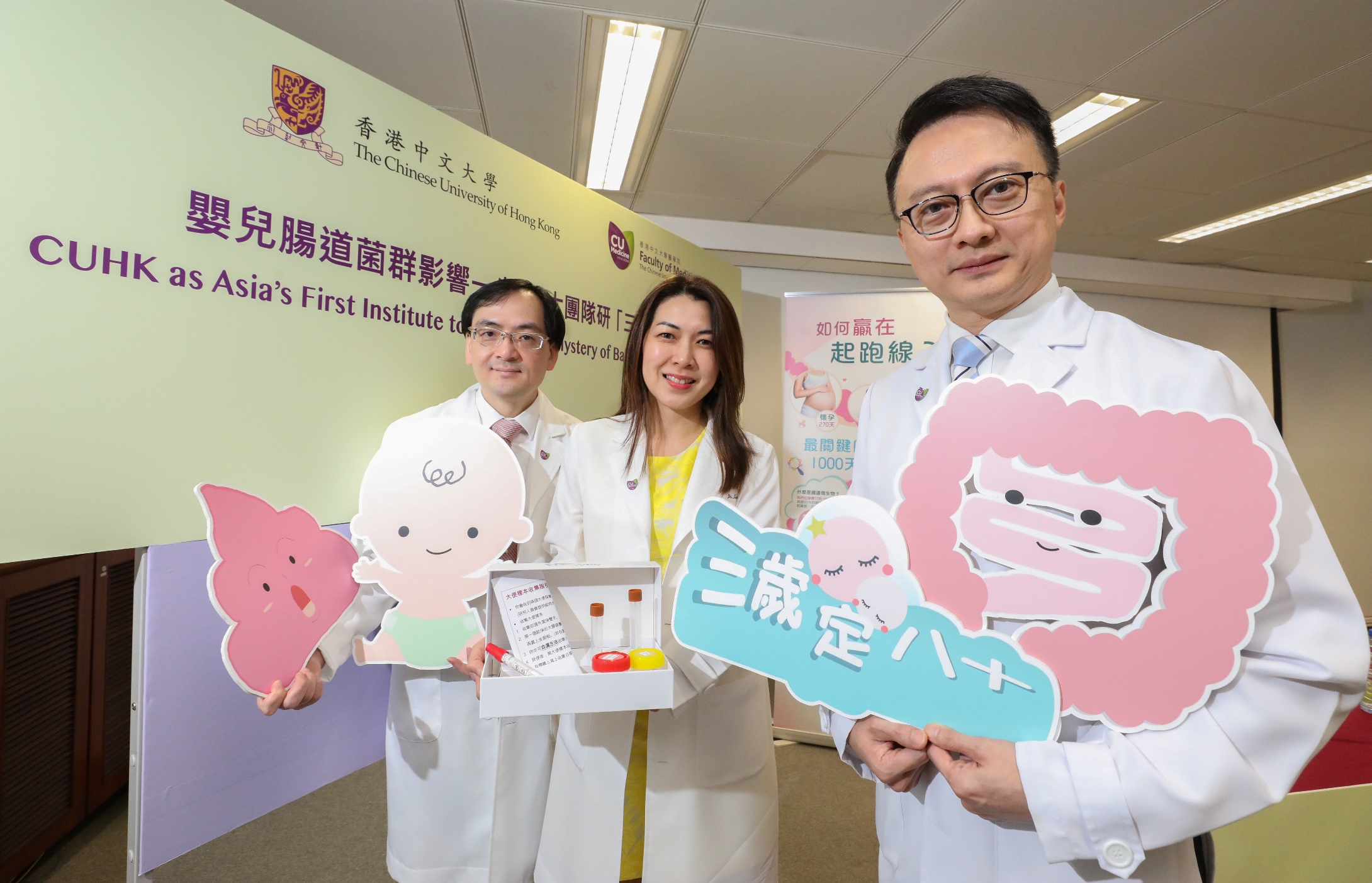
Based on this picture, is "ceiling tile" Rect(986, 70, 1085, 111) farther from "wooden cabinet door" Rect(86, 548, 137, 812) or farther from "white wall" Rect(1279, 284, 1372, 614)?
"white wall" Rect(1279, 284, 1372, 614)

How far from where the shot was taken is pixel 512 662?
1122mm

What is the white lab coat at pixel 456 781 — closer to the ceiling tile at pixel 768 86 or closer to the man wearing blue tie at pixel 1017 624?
the man wearing blue tie at pixel 1017 624

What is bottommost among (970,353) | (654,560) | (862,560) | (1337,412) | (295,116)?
(654,560)

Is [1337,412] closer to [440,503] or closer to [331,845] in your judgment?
[440,503]

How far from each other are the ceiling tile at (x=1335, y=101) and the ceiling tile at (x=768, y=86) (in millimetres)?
2236

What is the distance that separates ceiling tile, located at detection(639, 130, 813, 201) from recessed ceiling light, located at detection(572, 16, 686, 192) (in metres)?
0.15

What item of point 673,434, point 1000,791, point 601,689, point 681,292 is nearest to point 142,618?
point 601,689

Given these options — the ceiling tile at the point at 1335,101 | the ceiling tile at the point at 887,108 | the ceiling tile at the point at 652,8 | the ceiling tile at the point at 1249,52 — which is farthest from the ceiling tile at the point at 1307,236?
the ceiling tile at the point at 652,8

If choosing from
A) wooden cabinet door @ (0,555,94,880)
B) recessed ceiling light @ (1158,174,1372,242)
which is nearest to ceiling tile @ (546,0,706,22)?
wooden cabinet door @ (0,555,94,880)

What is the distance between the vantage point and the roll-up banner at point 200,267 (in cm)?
119

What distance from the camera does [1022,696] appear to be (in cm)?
81

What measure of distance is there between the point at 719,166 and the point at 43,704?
14.1 feet

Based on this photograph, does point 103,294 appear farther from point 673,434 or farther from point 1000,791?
point 1000,791

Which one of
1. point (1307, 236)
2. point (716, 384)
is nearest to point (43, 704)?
point (716, 384)
